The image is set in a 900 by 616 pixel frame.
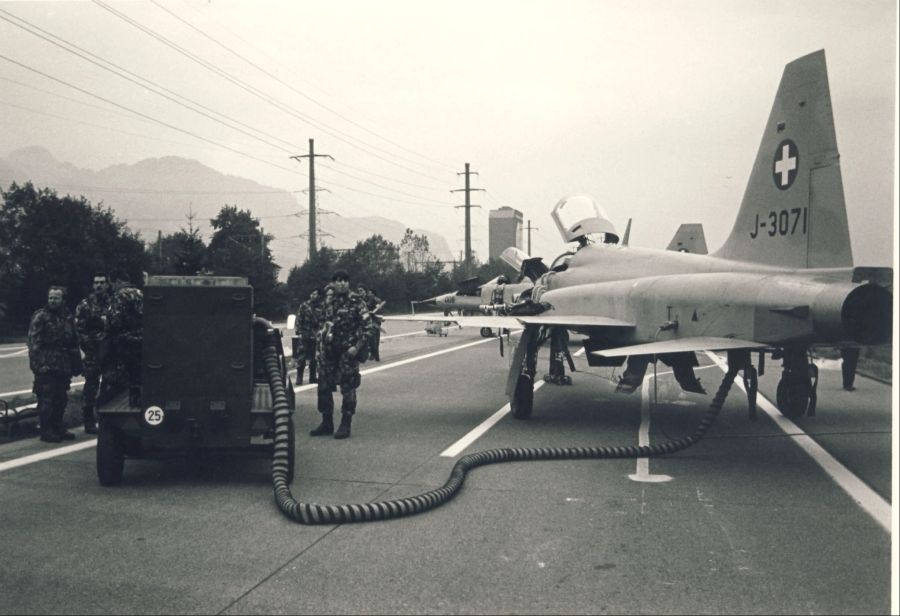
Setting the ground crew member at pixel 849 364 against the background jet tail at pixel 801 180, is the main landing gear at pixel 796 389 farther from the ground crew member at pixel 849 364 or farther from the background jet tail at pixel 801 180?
the background jet tail at pixel 801 180

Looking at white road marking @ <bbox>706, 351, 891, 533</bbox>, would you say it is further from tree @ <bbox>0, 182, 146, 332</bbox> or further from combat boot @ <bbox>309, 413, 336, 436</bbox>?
tree @ <bbox>0, 182, 146, 332</bbox>

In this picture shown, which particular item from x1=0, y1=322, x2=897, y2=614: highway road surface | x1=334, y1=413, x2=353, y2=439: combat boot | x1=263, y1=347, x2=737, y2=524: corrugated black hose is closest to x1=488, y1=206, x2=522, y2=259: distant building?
x1=334, y1=413, x2=353, y2=439: combat boot

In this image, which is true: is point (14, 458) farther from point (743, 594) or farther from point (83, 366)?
point (743, 594)

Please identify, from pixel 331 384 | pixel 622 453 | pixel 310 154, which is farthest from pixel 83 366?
pixel 310 154

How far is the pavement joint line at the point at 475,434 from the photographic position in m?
8.27

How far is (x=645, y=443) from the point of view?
8.81 metres

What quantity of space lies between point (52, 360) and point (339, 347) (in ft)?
10.8

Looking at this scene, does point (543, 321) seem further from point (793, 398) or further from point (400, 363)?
point (400, 363)

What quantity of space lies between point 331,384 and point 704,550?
534cm

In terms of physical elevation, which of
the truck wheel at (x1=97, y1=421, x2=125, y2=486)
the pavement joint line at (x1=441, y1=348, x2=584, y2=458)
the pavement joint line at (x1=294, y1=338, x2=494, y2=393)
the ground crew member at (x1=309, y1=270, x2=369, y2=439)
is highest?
the ground crew member at (x1=309, y1=270, x2=369, y2=439)

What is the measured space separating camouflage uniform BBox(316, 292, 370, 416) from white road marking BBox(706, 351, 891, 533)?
514 cm

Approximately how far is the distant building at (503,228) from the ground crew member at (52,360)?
21321 millimetres

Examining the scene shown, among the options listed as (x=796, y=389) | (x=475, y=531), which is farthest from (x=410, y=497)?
(x=796, y=389)

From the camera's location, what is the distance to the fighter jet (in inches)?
282
